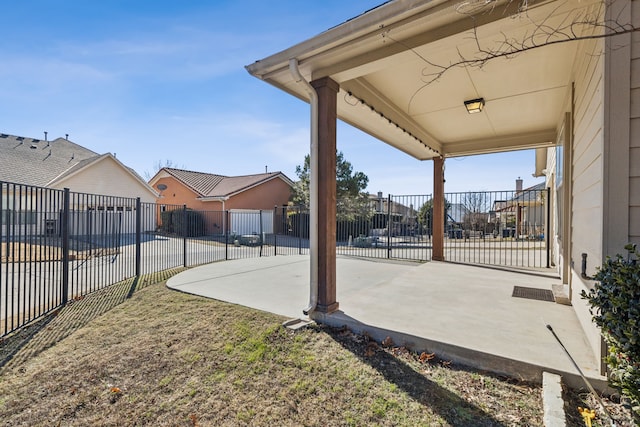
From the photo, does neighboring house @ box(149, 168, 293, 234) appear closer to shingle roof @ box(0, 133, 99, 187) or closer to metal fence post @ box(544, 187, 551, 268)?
shingle roof @ box(0, 133, 99, 187)

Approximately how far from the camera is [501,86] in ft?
14.0

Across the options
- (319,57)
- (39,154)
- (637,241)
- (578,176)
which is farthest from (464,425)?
(39,154)

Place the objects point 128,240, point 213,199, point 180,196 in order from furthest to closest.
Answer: point 180,196
point 213,199
point 128,240

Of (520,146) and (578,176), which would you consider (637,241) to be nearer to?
(578,176)

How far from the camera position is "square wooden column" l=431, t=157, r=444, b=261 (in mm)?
8055

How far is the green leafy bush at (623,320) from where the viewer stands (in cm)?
156

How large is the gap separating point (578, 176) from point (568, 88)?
159 centimetres

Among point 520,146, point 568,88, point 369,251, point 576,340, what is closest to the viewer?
point 576,340

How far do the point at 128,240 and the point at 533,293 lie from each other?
8.51 metres

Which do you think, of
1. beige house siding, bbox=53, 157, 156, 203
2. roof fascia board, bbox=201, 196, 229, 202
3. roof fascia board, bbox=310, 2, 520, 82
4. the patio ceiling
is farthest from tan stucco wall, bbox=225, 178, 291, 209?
roof fascia board, bbox=310, 2, 520, 82

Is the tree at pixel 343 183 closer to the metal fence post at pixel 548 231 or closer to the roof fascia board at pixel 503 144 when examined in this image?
the roof fascia board at pixel 503 144

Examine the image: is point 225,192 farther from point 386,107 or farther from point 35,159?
point 386,107

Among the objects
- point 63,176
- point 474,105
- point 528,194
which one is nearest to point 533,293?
point 474,105

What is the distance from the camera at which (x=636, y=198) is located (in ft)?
6.64
